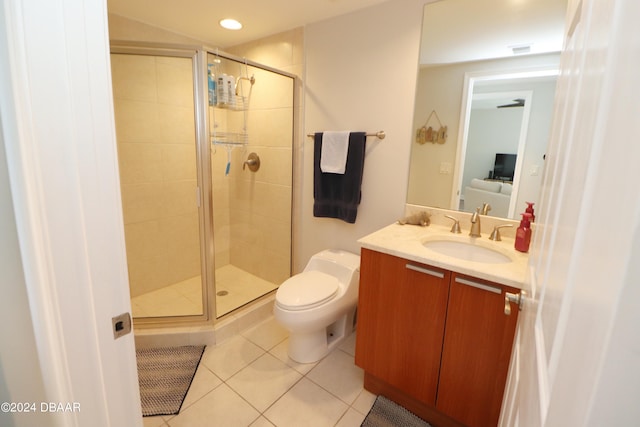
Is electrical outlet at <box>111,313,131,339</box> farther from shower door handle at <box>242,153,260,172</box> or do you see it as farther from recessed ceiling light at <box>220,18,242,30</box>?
recessed ceiling light at <box>220,18,242,30</box>

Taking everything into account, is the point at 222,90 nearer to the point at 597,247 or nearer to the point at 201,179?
the point at 201,179

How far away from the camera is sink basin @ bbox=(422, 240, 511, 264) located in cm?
149

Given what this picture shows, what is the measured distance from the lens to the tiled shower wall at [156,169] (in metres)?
2.13

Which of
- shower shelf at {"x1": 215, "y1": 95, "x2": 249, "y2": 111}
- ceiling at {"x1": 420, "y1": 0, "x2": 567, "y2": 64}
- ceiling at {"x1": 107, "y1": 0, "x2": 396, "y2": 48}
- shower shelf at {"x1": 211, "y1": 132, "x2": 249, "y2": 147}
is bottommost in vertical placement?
shower shelf at {"x1": 211, "y1": 132, "x2": 249, "y2": 147}

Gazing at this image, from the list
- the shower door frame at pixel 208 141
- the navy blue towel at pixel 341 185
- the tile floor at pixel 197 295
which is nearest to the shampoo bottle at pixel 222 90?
the shower door frame at pixel 208 141

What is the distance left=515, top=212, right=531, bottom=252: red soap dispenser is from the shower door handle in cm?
194

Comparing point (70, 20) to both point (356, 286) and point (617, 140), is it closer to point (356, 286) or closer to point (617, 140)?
point (617, 140)

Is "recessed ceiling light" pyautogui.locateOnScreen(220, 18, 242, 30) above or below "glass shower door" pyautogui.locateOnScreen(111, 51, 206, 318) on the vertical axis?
above

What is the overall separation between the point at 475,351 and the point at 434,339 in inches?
6.7

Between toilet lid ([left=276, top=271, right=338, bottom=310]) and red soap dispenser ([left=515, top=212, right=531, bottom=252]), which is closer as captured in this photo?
red soap dispenser ([left=515, top=212, right=531, bottom=252])

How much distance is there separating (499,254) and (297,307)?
43.1 inches

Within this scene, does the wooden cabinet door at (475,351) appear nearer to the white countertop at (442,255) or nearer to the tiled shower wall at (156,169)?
the white countertop at (442,255)

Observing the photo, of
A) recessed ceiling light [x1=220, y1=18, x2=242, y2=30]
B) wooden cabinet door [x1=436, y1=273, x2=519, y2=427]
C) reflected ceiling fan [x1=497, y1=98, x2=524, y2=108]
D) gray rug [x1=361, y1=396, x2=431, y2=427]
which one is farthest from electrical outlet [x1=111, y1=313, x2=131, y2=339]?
recessed ceiling light [x1=220, y1=18, x2=242, y2=30]

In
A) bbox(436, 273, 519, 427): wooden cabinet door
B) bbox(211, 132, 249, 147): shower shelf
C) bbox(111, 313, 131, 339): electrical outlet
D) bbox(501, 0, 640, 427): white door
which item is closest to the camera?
bbox(501, 0, 640, 427): white door
